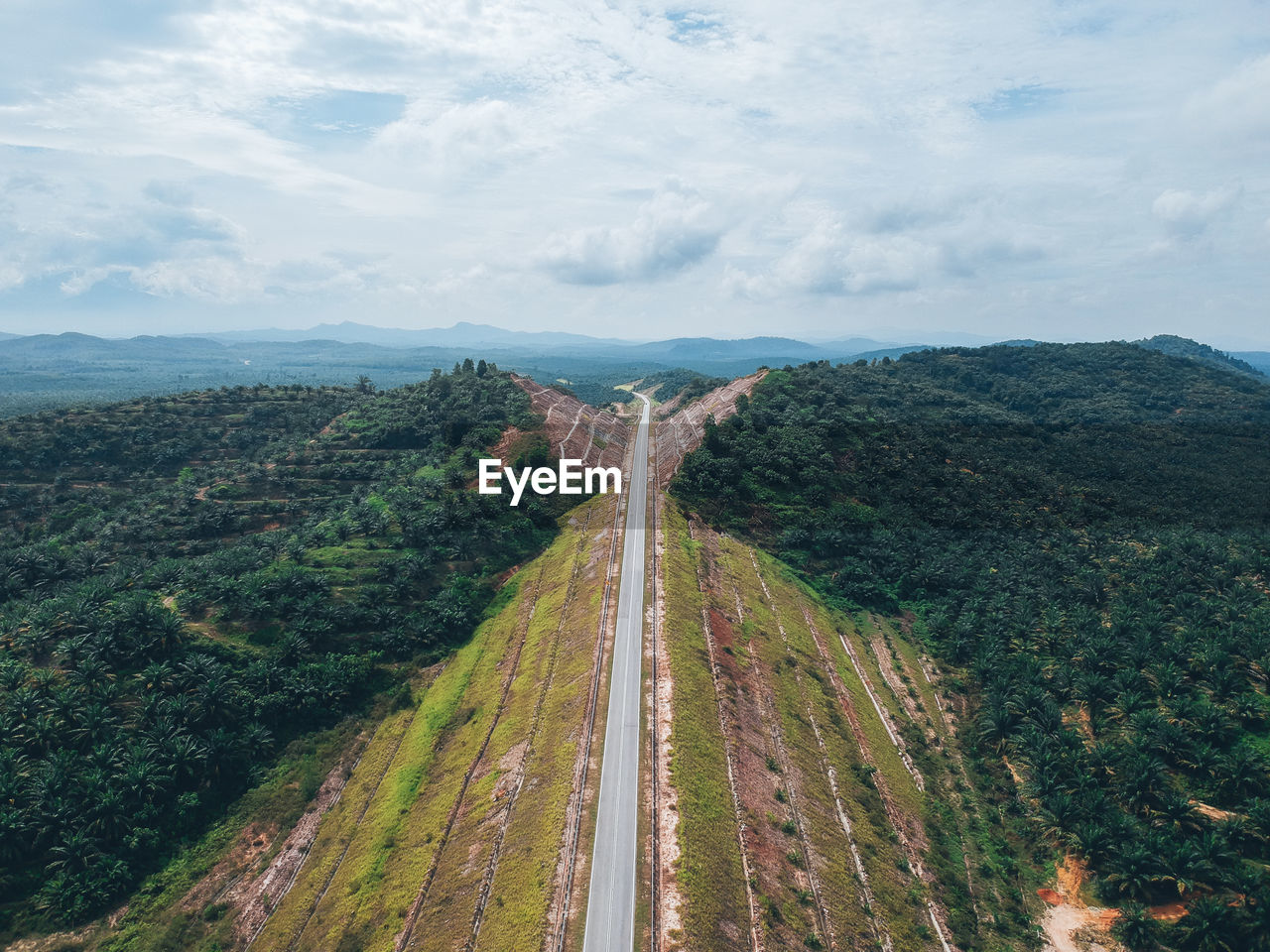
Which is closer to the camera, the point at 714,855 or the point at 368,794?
the point at 714,855

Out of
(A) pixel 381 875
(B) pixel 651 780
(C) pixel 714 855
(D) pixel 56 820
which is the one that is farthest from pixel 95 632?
(C) pixel 714 855

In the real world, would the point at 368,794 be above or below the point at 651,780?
below

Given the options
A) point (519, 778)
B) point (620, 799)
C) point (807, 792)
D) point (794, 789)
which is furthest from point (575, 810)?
point (807, 792)

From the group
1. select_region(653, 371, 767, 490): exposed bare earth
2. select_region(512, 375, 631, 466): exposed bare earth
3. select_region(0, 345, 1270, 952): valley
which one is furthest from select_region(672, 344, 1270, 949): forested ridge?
select_region(512, 375, 631, 466): exposed bare earth

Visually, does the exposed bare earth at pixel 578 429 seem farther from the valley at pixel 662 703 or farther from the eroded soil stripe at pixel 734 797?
the eroded soil stripe at pixel 734 797

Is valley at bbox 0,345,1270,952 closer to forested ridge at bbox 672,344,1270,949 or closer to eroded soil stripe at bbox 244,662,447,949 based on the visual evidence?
eroded soil stripe at bbox 244,662,447,949

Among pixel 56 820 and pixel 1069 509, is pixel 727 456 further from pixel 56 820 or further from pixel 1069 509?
pixel 56 820
